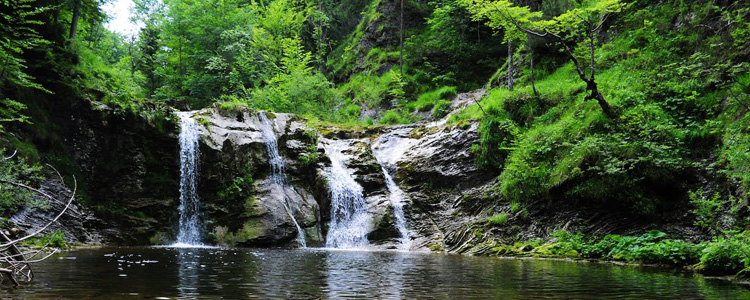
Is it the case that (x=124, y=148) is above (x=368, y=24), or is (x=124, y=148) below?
below

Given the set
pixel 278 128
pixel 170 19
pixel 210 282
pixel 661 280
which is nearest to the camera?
pixel 210 282

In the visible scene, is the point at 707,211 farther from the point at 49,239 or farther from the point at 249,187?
the point at 49,239

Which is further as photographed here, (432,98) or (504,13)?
(432,98)

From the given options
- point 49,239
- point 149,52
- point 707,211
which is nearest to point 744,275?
point 707,211

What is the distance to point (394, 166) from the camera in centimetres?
2030

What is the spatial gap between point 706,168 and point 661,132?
184cm

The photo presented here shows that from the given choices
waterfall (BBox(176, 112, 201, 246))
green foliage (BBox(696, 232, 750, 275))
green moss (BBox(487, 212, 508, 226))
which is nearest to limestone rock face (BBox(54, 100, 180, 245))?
waterfall (BBox(176, 112, 201, 246))

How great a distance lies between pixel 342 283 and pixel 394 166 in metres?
13.7

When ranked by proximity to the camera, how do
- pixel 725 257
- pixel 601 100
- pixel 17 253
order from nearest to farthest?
pixel 17 253
pixel 725 257
pixel 601 100

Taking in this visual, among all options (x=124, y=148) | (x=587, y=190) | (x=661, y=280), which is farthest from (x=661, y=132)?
(x=124, y=148)

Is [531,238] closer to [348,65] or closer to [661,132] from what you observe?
[661,132]

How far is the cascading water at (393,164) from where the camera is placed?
694 inches

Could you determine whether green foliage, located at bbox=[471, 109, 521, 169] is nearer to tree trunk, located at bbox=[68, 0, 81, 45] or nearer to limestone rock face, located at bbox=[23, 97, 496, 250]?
limestone rock face, located at bbox=[23, 97, 496, 250]

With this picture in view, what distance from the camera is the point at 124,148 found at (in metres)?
17.1
